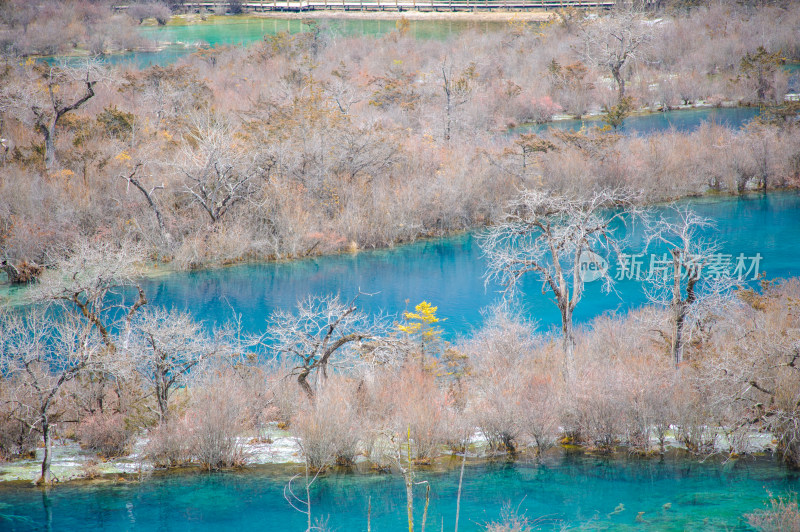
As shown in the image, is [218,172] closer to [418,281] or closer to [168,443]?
[418,281]

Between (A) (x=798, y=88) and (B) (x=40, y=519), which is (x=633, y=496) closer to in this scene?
(B) (x=40, y=519)

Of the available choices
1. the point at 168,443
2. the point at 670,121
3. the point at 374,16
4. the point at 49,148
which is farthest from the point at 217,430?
the point at 374,16

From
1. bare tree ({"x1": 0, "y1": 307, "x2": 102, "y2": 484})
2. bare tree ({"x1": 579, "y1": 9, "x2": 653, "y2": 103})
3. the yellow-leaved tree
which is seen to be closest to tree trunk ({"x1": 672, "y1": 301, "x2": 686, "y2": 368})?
the yellow-leaved tree

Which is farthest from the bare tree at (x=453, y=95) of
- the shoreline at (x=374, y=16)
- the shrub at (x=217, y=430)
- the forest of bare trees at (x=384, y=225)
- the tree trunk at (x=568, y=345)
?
the shoreline at (x=374, y=16)

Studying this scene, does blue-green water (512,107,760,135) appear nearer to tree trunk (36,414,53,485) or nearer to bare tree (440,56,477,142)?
bare tree (440,56,477,142)

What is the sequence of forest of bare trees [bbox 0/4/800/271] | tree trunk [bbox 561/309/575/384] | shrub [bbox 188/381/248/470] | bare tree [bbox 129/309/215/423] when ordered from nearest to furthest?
shrub [bbox 188/381/248/470] < bare tree [bbox 129/309/215/423] < tree trunk [bbox 561/309/575/384] < forest of bare trees [bbox 0/4/800/271]

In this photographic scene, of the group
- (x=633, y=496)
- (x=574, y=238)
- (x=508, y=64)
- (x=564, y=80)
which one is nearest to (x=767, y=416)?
Answer: (x=633, y=496)
